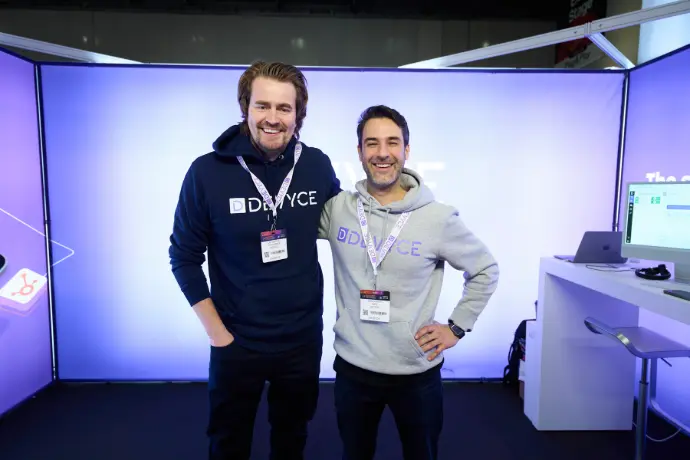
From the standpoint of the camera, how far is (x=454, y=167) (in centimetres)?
280

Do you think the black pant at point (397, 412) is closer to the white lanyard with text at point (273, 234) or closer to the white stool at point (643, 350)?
the white lanyard with text at point (273, 234)

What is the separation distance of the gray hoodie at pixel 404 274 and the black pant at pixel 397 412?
77 millimetres

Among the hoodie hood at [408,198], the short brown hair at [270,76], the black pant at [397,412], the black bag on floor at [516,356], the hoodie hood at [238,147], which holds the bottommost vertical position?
the black bag on floor at [516,356]

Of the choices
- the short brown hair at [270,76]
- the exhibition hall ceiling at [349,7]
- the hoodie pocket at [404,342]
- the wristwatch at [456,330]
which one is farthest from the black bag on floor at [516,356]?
the exhibition hall ceiling at [349,7]

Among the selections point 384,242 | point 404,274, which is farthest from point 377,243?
point 404,274

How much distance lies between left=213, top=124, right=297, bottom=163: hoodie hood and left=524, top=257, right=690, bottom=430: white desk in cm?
177

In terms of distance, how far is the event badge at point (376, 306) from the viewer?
132 centimetres

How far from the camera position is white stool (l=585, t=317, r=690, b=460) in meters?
1.59

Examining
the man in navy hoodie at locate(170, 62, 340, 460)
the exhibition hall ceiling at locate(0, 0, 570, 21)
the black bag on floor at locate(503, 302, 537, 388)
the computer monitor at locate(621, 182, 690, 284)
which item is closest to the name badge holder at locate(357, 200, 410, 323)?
the man in navy hoodie at locate(170, 62, 340, 460)

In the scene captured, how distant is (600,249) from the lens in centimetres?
225

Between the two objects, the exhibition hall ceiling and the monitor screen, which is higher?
the exhibition hall ceiling

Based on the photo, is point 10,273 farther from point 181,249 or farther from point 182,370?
point 181,249

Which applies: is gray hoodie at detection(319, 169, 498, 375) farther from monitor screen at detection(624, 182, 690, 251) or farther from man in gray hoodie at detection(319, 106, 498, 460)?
monitor screen at detection(624, 182, 690, 251)

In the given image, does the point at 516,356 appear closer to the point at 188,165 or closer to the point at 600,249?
the point at 600,249
